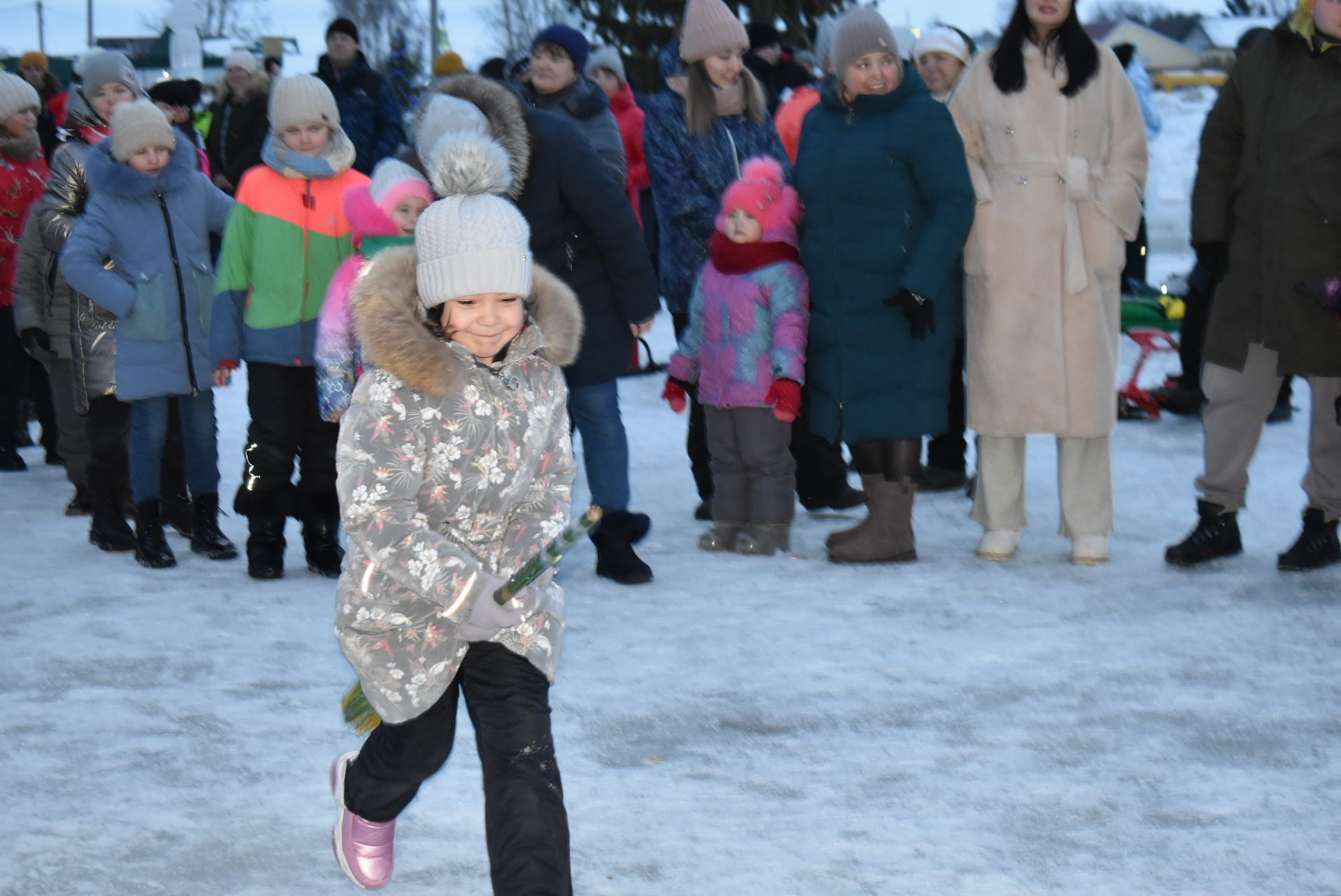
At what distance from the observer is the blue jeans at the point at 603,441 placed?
251 inches

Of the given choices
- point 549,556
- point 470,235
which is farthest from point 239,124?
point 549,556

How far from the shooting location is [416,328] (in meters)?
3.18

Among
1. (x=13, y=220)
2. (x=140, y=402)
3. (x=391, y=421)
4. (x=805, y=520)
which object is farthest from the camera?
(x=13, y=220)

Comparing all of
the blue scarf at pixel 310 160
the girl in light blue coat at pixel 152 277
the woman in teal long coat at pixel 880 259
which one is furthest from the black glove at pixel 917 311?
the girl in light blue coat at pixel 152 277

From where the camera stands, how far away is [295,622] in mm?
5758

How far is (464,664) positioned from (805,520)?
13.7 ft

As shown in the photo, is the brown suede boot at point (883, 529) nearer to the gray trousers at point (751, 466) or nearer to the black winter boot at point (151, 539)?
the gray trousers at point (751, 466)

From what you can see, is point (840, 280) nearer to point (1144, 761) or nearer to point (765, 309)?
point (765, 309)

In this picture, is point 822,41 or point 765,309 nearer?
point 765,309

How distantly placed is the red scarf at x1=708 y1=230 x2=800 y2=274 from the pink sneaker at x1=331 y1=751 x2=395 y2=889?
11.1 feet

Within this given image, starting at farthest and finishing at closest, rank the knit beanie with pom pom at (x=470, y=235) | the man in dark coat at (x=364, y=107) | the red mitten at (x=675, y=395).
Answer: the man in dark coat at (x=364, y=107) → the red mitten at (x=675, y=395) → the knit beanie with pom pom at (x=470, y=235)

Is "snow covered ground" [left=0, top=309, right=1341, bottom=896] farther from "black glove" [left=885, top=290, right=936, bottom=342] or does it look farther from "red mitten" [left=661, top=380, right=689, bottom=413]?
"black glove" [left=885, top=290, right=936, bottom=342]

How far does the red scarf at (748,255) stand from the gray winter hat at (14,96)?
11.7 feet

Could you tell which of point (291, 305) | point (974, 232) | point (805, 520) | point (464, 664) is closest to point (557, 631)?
point (464, 664)
